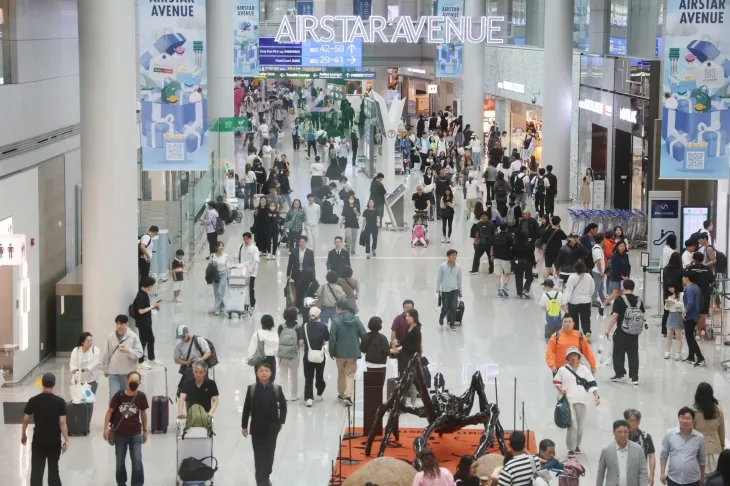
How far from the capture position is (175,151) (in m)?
19.5

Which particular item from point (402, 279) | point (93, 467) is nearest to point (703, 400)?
point (93, 467)

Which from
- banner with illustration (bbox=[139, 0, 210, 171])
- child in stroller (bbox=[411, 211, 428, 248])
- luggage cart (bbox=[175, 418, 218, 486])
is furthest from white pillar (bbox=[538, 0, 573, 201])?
luggage cart (bbox=[175, 418, 218, 486])

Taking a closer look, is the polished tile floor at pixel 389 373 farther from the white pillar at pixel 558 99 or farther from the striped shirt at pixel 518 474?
the white pillar at pixel 558 99

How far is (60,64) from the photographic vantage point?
19531 mm

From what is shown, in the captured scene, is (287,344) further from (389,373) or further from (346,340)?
(389,373)

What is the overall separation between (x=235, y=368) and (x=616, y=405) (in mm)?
5066

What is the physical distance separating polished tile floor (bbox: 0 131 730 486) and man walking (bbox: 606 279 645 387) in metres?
0.26

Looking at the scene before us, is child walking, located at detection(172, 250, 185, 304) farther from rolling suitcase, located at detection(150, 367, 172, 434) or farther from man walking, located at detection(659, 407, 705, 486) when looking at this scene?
man walking, located at detection(659, 407, 705, 486)

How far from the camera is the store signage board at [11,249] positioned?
49.6 feet

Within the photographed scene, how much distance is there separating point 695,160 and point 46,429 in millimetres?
11448

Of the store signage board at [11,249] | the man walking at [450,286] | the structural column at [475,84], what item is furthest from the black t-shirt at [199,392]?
the structural column at [475,84]

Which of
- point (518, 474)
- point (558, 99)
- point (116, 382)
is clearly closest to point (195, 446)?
point (116, 382)

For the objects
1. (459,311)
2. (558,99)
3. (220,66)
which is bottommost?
(459,311)

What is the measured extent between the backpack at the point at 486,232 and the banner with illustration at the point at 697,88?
4761 mm
